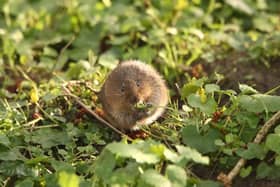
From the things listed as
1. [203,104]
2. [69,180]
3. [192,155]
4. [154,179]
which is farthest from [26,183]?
[203,104]

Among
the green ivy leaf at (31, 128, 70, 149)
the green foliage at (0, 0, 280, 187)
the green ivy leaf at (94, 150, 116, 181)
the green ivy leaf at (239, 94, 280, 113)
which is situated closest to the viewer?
the green ivy leaf at (94, 150, 116, 181)

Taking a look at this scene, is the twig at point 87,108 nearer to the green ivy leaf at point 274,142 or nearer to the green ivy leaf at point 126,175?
the green ivy leaf at point 126,175

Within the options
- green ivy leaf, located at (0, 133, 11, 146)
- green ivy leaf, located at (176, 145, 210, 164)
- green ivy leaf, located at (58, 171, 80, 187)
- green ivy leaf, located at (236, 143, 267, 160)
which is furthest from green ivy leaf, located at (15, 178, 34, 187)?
green ivy leaf, located at (236, 143, 267, 160)

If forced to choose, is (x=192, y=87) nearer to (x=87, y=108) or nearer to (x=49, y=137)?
→ (x=87, y=108)

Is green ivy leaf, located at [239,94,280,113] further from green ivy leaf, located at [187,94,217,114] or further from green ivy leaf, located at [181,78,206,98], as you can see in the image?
green ivy leaf, located at [181,78,206,98]

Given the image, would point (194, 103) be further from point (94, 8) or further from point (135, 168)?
point (94, 8)

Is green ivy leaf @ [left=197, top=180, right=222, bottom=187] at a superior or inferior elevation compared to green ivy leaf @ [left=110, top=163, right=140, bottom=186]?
inferior

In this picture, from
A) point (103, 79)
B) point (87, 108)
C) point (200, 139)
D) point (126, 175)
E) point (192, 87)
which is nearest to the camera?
point (126, 175)
